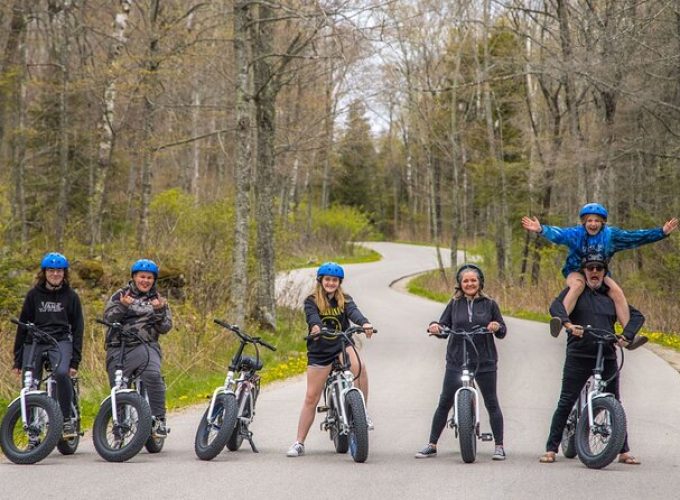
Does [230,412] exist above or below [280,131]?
below

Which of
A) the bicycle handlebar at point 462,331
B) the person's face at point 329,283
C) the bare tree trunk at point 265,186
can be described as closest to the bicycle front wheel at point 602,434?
the bicycle handlebar at point 462,331

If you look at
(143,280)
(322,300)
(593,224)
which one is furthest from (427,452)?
(143,280)

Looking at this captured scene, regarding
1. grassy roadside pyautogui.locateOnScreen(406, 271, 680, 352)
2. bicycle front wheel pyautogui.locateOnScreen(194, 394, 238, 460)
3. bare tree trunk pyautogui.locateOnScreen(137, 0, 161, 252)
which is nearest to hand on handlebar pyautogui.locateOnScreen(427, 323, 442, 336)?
bicycle front wheel pyautogui.locateOnScreen(194, 394, 238, 460)

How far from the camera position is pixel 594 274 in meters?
8.84

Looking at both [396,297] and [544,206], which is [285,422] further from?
[544,206]

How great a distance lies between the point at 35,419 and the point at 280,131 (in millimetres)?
20778

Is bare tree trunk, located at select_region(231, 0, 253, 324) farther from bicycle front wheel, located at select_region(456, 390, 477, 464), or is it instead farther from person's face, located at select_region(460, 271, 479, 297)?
bicycle front wheel, located at select_region(456, 390, 477, 464)

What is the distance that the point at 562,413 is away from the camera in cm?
882

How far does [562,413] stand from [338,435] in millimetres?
2088

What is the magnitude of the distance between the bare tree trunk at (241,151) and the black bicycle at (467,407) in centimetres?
921

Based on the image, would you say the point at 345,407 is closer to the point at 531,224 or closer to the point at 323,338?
the point at 323,338

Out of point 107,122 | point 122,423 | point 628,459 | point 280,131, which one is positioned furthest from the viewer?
point 280,131

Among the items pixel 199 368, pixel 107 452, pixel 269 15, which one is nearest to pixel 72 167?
pixel 269 15

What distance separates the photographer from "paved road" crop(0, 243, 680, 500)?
293 inches
